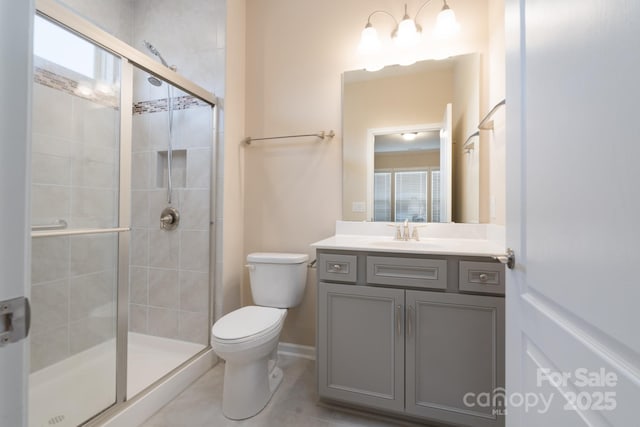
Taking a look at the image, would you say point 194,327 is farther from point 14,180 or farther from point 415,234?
point 14,180

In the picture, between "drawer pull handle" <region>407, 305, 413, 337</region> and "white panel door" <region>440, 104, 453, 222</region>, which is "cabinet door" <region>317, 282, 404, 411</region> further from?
"white panel door" <region>440, 104, 453, 222</region>

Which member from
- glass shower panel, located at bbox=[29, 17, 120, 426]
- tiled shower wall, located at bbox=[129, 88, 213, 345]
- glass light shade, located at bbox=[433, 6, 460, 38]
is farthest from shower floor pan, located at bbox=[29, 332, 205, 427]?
glass light shade, located at bbox=[433, 6, 460, 38]

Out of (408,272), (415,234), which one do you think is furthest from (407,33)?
(408,272)

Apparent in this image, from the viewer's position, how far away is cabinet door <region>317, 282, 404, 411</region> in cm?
136

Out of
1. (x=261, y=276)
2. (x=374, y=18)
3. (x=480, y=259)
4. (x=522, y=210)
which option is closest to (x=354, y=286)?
(x=480, y=259)

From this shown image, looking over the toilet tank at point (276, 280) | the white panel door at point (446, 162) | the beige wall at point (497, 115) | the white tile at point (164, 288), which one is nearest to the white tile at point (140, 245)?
the white tile at point (164, 288)

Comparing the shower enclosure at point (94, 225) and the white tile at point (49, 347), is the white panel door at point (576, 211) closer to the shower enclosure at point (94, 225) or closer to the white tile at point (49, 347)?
the shower enclosure at point (94, 225)

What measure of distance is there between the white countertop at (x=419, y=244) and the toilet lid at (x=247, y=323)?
492mm

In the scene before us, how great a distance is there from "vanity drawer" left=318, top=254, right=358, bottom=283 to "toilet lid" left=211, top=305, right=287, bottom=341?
0.39 meters

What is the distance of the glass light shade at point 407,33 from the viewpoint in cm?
176

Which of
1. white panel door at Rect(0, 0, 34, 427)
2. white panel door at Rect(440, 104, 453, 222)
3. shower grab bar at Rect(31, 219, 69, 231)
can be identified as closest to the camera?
white panel door at Rect(0, 0, 34, 427)

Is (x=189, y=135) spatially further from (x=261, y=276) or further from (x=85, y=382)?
(x=85, y=382)

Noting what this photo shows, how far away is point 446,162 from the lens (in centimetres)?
181

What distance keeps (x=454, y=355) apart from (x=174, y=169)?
2198 millimetres
